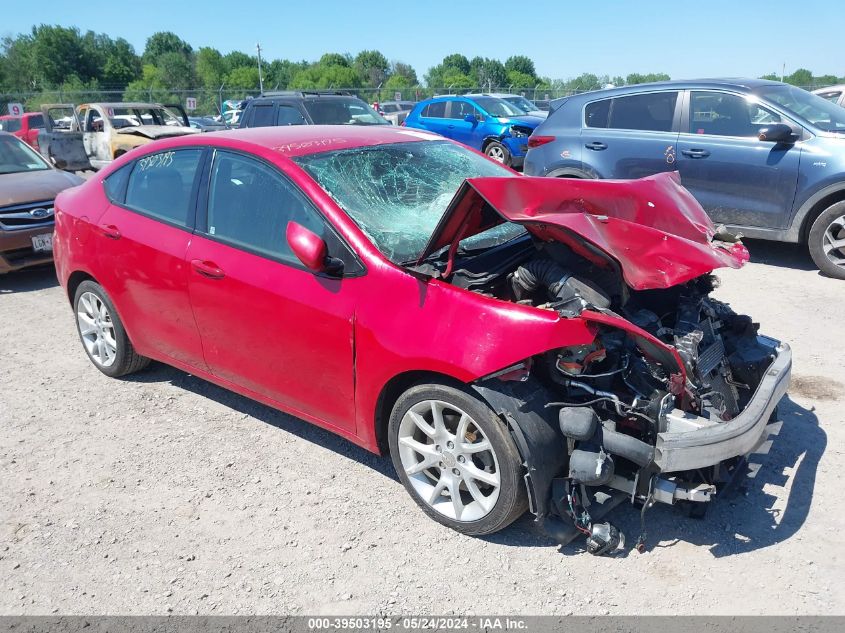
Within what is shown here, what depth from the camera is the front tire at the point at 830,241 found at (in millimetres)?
6480

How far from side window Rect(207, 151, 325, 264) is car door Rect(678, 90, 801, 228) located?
17.0 ft

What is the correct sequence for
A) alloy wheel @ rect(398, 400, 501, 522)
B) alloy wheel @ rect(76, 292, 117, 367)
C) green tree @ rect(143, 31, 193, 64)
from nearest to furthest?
1. alloy wheel @ rect(398, 400, 501, 522)
2. alloy wheel @ rect(76, 292, 117, 367)
3. green tree @ rect(143, 31, 193, 64)

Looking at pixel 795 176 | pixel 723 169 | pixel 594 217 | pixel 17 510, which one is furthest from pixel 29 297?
pixel 795 176

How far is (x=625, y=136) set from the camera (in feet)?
25.1

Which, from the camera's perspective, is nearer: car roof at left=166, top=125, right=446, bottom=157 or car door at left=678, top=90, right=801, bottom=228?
car roof at left=166, top=125, right=446, bottom=157

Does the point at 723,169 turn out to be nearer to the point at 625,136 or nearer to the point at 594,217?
the point at 625,136

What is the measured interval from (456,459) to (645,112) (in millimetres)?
5927

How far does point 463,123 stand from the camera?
50.7 ft

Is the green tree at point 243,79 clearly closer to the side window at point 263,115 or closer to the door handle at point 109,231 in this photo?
the side window at point 263,115

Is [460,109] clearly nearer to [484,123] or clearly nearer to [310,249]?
[484,123]

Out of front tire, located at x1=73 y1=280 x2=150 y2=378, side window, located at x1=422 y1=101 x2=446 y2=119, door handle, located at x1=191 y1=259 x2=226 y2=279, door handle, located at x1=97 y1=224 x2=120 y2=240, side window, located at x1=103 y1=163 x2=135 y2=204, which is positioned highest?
side window, located at x1=422 y1=101 x2=446 y2=119

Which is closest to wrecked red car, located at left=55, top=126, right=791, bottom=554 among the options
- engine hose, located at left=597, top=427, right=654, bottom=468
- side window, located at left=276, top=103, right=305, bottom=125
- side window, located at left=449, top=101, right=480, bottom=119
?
engine hose, located at left=597, top=427, right=654, bottom=468

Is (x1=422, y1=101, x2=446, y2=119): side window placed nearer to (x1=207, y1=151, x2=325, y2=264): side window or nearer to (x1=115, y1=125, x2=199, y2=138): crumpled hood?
(x1=115, y1=125, x2=199, y2=138): crumpled hood

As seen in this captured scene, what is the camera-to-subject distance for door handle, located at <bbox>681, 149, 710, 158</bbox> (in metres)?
7.08
